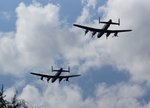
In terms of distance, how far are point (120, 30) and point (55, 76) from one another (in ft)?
75.3

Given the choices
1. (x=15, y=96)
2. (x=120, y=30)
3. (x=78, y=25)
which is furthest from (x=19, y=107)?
(x=120, y=30)

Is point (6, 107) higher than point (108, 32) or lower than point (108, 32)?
lower

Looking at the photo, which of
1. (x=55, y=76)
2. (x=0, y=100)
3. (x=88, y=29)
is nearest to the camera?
(x=0, y=100)

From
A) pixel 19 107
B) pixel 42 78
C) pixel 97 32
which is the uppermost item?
pixel 97 32

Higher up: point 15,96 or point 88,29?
point 88,29

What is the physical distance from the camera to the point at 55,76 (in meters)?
97.5

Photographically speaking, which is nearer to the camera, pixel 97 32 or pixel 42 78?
pixel 97 32

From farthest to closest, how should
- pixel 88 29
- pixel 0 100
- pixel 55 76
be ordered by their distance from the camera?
pixel 55 76, pixel 88 29, pixel 0 100

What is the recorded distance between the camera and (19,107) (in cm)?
7481

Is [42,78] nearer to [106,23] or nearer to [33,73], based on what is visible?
[33,73]

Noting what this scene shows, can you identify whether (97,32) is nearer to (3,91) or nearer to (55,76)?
(3,91)

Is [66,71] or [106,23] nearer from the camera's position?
[106,23]

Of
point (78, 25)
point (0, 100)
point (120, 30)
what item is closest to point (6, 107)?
point (0, 100)

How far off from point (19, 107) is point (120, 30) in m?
22.8
